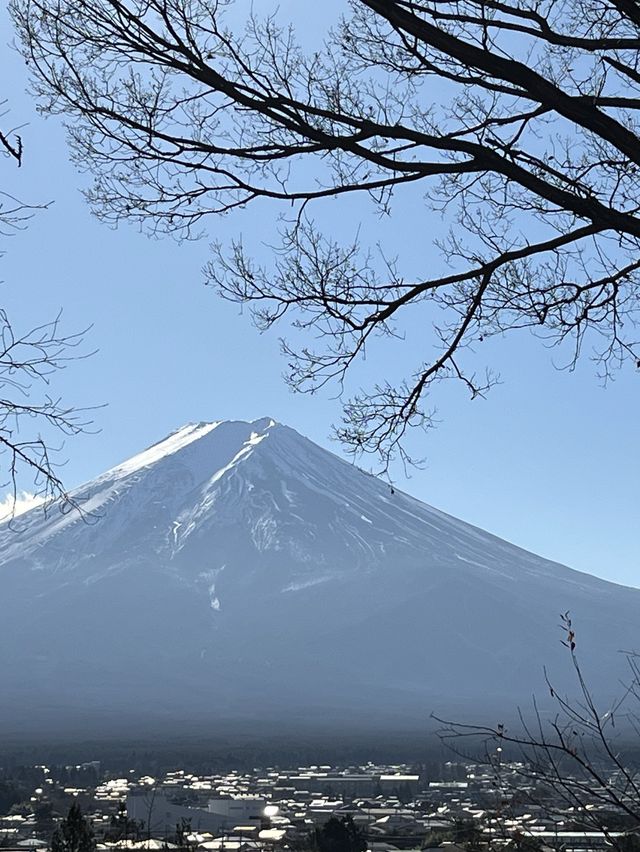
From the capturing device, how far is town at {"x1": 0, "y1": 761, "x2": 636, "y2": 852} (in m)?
2.97

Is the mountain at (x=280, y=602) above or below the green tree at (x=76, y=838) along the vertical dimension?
Result: above

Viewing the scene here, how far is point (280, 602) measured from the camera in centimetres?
12962

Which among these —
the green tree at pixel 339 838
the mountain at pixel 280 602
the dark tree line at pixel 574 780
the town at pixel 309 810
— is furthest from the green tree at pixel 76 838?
the mountain at pixel 280 602

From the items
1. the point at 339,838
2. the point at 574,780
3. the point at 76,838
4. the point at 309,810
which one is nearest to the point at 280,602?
the point at 309,810

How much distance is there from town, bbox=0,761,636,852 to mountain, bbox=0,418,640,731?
2396 inches

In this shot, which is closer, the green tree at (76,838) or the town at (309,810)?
the town at (309,810)

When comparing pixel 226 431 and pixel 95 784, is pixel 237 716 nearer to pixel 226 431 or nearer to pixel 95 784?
pixel 95 784

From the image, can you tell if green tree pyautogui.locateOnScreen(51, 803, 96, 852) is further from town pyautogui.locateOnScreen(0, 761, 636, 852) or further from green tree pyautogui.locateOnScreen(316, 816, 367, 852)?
green tree pyautogui.locateOnScreen(316, 816, 367, 852)

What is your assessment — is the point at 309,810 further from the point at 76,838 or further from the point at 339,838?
the point at 76,838

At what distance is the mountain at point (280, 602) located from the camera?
11019cm

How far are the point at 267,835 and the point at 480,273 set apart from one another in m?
12.4

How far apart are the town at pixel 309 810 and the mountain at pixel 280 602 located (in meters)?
60.9

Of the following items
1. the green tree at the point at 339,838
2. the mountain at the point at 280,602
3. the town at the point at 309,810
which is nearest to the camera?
the town at the point at 309,810

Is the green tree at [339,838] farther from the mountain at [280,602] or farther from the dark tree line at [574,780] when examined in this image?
the mountain at [280,602]
